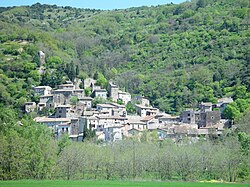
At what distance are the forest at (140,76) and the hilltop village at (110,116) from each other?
2752 millimetres

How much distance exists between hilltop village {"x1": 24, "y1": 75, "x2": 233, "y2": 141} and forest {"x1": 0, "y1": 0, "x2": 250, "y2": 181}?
A: 2752 mm

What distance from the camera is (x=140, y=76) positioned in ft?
391

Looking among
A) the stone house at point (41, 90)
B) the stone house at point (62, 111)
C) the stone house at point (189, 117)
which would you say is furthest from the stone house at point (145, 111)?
the stone house at point (41, 90)

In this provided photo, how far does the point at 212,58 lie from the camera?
118688 millimetres

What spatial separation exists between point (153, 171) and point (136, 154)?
97.3 inches

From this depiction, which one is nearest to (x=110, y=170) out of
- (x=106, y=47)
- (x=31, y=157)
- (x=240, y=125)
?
(x=31, y=157)

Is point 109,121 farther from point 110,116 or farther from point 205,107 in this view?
point 205,107

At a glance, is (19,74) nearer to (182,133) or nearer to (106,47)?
(182,133)

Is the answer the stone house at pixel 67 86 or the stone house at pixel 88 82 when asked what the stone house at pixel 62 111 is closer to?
the stone house at pixel 67 86

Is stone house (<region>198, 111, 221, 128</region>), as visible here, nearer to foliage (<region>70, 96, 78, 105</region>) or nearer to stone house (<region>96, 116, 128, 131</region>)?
stone house (<region>96, 116, 128, 131</region>)

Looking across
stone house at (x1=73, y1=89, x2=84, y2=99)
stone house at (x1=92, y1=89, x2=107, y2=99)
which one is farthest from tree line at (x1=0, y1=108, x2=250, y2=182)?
stone house at (x1=92, y1=89, x2=107, y2=99)

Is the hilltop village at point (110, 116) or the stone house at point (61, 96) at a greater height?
the stone house at point (61, 96)

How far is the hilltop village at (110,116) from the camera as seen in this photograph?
86688 millimetres

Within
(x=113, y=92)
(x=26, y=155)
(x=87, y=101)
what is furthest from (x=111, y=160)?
(x=113, y=92)
